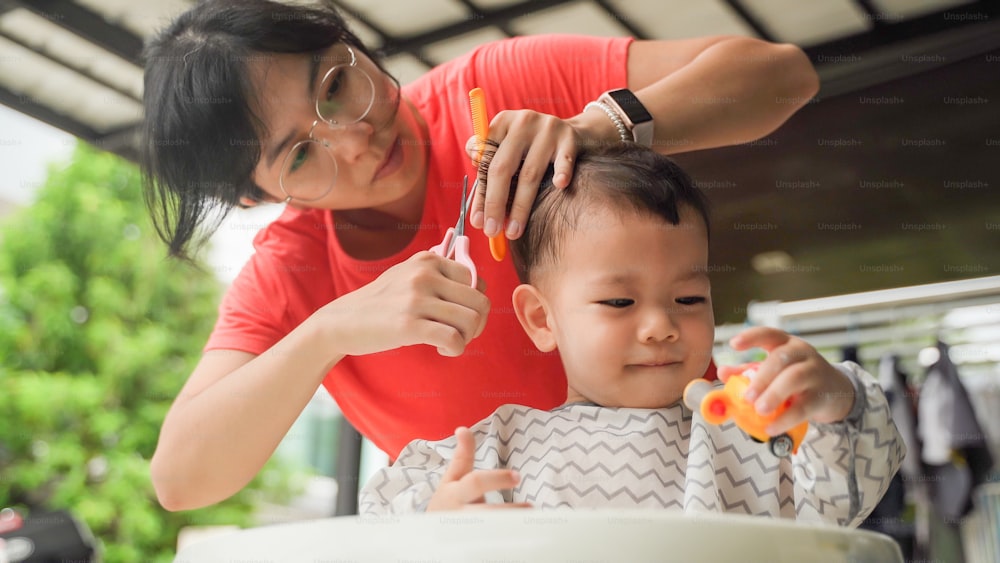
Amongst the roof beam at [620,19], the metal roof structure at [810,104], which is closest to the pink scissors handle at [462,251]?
the metal roof structure at [810,104]

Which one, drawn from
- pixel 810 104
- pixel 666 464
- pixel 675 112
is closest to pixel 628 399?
pixel 666 464

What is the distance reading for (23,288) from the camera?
3.92 meters

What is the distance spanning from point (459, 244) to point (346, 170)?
0.16 meters

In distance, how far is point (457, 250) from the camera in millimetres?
725

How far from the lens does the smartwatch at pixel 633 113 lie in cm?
75

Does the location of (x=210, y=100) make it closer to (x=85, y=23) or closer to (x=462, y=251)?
(x=462, y=251)

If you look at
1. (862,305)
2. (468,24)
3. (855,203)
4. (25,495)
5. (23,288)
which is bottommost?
(25,495)

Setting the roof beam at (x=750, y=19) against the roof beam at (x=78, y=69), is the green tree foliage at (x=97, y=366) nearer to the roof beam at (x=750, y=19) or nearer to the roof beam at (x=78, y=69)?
the roof beam at (x=78, y=69)

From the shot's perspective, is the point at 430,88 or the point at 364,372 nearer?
the point at 364,372

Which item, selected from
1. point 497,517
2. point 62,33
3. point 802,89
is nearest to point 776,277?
point 802,89

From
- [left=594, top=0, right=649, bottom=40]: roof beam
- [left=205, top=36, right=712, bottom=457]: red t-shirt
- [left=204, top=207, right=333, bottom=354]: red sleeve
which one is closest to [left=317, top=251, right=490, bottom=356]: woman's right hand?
[left=205, top=36, right=712, bottom=457]: red t-shirt

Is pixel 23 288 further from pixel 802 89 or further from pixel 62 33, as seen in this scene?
pixel 802 89

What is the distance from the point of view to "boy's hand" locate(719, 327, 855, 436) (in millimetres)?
487

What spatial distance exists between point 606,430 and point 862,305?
1.62 m
